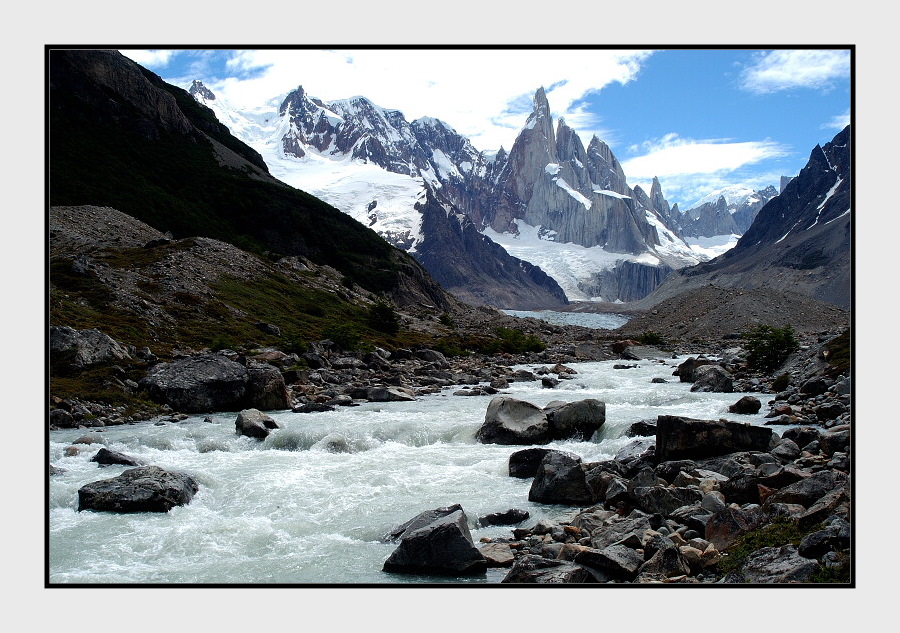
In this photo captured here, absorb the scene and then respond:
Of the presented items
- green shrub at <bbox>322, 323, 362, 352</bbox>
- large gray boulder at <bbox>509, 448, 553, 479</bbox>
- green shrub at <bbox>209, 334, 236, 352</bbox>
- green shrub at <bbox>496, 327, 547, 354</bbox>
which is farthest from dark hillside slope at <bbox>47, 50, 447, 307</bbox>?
large gray boulder at <bbox>509, 448, 553, 479</bbox>

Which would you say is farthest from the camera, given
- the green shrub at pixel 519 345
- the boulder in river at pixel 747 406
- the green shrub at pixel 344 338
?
the green shrub at pixel 519 345

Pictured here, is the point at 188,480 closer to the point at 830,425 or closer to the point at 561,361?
the point at 830,425

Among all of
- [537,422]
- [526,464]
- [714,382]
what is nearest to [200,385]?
[537,422]

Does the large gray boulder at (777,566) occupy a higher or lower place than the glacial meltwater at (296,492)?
higher

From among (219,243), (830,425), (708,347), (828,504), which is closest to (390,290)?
(219,243)

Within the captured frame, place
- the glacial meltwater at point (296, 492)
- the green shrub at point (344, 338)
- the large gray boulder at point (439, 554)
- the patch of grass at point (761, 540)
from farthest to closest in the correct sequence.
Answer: the green shrub at point (344, 338) → the glacial meltwater at point (296, 492) → the large gray boulder at point (439, 554) → the patch of grass at point (761, 540)

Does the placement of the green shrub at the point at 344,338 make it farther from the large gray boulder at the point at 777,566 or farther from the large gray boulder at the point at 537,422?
the large gray boulder at the point at 777,566

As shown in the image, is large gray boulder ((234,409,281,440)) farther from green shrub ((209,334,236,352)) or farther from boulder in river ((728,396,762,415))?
boulder in river ((728,396,762,415))

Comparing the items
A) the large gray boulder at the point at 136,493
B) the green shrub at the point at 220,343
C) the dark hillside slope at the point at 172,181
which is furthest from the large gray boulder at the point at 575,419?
the dark hillside slope at the point at 172,181
